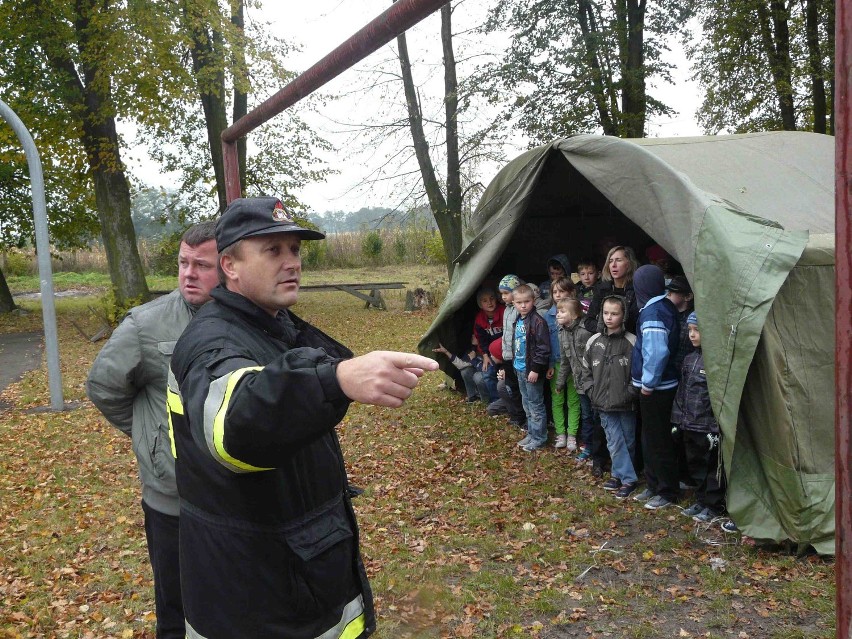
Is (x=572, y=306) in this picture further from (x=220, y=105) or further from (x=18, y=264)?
(x=18, y=264)

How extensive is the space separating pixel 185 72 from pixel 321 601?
641 inches

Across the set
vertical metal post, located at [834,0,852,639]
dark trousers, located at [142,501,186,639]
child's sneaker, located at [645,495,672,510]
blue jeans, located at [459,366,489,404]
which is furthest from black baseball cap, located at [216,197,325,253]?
blue jeans, located at [459,366,489,404]

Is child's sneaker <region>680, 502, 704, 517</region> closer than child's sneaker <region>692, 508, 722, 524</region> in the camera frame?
No

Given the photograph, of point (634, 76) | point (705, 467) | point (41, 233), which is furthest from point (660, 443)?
point (634, 76)

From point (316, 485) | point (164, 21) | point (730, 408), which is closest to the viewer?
point (316, 485)

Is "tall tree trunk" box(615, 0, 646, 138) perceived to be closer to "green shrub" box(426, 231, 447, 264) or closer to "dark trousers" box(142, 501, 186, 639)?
"green shrub" box(426, 231, 447, 264)

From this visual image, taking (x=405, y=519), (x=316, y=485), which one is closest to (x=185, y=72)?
(x=405, y=519)

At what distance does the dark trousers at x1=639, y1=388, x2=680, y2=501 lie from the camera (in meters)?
5.60

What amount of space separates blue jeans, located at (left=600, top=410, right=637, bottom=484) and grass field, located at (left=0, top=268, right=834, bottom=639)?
0.86 ft

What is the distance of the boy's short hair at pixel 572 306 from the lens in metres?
6.81

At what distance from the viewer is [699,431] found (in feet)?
17.5

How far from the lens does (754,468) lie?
502 cm

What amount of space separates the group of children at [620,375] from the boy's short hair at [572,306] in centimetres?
1

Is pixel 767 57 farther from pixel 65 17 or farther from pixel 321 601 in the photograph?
pixel 321 601
